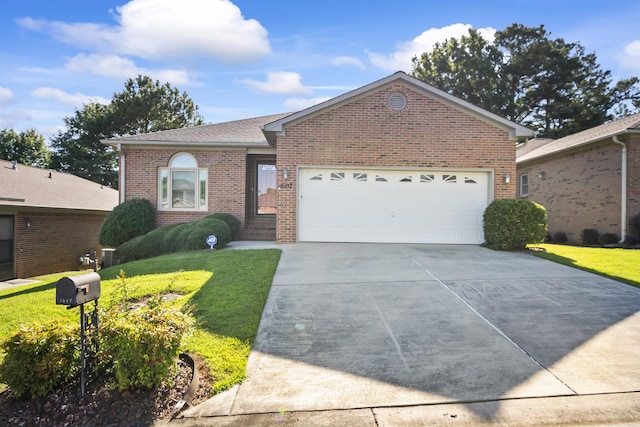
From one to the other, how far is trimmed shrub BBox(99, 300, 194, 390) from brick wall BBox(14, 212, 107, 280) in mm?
14589

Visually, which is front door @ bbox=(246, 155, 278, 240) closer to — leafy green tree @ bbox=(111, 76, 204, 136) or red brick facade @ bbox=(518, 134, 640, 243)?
red brick facade @ bbox=(518, 134, 640, 243)

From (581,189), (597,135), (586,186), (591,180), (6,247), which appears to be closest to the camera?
(6,247)

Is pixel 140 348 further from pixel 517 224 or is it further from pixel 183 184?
pixel 183 184

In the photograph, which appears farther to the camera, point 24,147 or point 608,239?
point 24,147

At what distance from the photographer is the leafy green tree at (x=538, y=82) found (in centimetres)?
3119

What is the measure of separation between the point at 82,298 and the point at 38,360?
0.62m

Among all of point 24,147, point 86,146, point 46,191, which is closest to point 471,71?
point 46,191

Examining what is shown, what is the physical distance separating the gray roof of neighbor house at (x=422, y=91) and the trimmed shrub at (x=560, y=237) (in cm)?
742

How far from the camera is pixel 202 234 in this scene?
10.8 m

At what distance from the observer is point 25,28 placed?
411 inches

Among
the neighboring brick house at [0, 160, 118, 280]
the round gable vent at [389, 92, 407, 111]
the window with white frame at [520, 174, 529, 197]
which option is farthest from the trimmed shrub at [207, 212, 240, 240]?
the window with white frame at [520, 174, 529, 197]

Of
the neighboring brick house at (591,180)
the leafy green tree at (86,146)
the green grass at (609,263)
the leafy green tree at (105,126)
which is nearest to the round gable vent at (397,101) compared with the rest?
the neighboring brick house at (591,180)

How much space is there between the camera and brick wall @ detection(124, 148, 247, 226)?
43.2ft

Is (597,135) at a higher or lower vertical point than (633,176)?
higher
